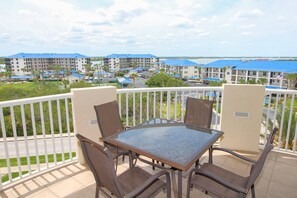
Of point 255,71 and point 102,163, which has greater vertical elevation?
point 255,71

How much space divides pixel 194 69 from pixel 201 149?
44.5 meters

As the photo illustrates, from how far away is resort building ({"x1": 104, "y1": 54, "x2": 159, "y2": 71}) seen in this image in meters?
54.2

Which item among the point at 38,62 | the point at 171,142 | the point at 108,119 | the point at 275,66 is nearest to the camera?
the point at 171,142

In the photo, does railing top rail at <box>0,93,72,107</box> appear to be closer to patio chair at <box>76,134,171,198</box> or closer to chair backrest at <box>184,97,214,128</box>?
patio chair at <box>76,134,171,198</box>

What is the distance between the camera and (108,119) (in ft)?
9.36

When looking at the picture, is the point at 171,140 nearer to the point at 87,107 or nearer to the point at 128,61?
the point at 87,107

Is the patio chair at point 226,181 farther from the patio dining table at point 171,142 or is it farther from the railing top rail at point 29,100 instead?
the railing top rail at point 29,100

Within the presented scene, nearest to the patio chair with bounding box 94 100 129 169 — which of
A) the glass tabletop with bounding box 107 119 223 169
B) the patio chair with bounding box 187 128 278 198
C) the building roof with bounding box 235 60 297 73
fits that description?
the glass tabletop with bounding box 107 119 223 169

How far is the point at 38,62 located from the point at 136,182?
53.9 metres

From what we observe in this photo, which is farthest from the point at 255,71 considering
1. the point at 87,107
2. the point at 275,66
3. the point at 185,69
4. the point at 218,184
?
the point at 218,184

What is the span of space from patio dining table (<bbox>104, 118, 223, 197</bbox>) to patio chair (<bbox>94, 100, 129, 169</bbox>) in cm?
38

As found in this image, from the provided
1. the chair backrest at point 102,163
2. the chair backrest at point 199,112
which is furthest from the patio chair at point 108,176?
the chair backrest at point 199,112

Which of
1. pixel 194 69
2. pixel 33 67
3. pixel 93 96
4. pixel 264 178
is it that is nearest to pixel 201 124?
pixel 264 178

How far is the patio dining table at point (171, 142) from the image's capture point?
Answer: 6.03ft
